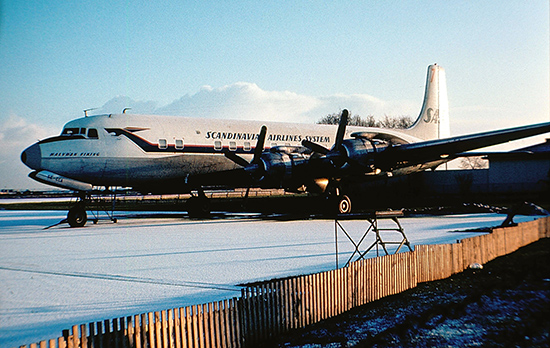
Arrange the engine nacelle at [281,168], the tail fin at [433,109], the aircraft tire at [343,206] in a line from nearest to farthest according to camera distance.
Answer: the engine nacelle at [281,168], the aircraft tire at [343,206], the tail fin at [433,109]

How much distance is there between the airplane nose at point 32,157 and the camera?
769 inches

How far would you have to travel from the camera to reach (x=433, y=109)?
30359 millimetres

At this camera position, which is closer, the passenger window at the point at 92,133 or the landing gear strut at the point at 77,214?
the passenger window at the point at 92,133

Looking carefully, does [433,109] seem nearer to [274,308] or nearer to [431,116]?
[431,116]

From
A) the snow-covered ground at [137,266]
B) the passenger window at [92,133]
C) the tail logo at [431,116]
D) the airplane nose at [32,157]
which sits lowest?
the snow-covered ground at [137,266]

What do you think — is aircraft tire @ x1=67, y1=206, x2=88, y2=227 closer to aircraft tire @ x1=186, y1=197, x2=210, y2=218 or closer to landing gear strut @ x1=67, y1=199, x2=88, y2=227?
landing gear strut @ x1=67, y1=199, x2=88, y2=227

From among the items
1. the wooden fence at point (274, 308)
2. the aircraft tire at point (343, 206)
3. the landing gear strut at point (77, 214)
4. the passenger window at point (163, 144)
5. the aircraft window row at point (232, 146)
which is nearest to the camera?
the wooden fence at point (274, 308)

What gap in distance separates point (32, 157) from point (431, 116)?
22818 mm

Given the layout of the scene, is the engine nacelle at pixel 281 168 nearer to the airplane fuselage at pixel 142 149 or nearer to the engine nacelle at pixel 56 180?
the airplane fuselage at pixel 142 149

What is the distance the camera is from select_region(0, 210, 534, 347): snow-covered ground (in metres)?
7.14

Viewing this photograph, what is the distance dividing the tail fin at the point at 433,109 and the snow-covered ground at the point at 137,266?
1296cm

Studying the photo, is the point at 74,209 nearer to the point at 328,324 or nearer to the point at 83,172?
the point at 83,172

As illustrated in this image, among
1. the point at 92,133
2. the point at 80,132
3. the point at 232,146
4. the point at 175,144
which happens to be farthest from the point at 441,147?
the point at 80,132

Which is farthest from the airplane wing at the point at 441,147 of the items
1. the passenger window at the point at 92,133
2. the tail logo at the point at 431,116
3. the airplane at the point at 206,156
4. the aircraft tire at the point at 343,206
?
the passenger window at the point at 92,133
